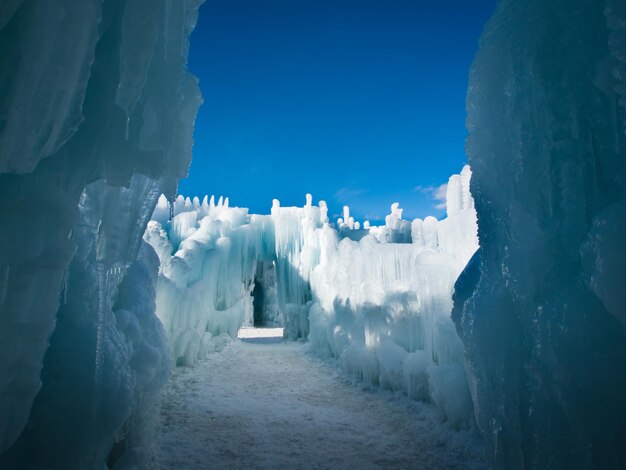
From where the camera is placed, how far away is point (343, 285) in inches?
508

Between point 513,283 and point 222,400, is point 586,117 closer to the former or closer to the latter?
point 513,283

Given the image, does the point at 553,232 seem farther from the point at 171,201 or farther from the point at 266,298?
the point at 266,298

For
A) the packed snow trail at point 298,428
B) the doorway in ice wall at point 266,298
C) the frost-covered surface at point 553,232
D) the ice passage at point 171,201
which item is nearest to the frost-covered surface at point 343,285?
the packed snow trail at point 298,428

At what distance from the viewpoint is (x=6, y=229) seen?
2246 mm

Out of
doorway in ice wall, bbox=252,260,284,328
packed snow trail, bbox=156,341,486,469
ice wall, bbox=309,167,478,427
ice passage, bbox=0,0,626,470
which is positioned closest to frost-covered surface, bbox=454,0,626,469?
ice passage, bbox=0,0,626,470

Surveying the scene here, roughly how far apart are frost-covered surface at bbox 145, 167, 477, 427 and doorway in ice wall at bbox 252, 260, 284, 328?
8.27 metres

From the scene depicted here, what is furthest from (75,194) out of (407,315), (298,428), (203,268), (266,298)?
(266,298)

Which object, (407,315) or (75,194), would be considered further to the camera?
(407,315)

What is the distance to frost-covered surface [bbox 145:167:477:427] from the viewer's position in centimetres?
704

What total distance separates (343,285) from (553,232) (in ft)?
33.8

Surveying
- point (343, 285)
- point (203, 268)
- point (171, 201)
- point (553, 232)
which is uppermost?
point (171, 201)

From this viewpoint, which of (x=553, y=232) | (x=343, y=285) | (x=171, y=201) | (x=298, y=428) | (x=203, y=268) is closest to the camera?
(x=553, y=232)

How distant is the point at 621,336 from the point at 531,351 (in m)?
0.74

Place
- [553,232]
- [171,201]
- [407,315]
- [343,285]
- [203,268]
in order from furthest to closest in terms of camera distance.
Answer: [203,268], [343,285], [407,315], [171,201], [553,232]
